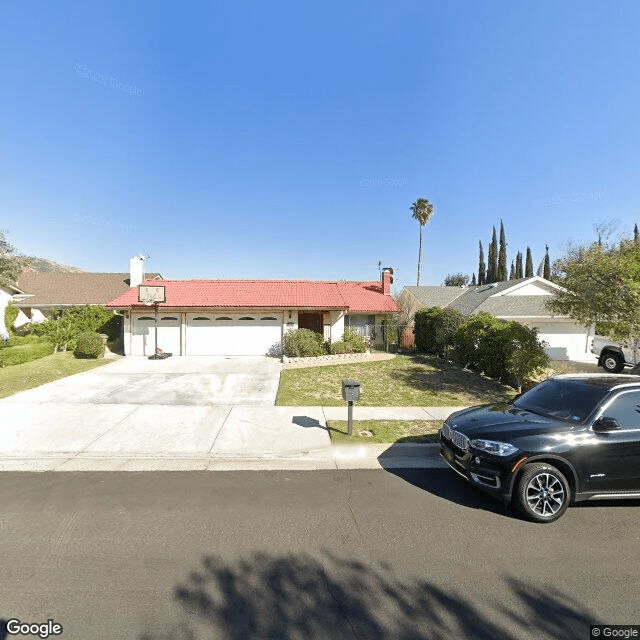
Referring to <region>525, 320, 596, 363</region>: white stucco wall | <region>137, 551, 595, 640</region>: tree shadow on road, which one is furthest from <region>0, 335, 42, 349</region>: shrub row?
<region>525, 320, 596, 363</region>: white stucco wall

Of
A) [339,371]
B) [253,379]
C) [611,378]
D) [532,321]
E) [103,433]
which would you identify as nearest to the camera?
[611,378]

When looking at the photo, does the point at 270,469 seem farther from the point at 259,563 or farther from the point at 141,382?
the point at 141,382

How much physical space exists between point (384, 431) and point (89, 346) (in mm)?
15464

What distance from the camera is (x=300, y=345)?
1614 cm

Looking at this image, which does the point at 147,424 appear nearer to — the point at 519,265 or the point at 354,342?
the point at 354,342

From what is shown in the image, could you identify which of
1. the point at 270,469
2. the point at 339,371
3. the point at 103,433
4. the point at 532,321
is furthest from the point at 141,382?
the point at 532,321

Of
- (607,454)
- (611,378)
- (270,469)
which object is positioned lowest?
(270,469)

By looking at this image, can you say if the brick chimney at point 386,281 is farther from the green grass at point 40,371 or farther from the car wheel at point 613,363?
the green grass at point 40,371

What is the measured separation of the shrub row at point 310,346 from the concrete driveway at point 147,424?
4531 mm

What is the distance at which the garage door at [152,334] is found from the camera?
1772cm

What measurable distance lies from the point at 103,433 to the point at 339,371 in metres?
8.33

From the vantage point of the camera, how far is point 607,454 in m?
4.11

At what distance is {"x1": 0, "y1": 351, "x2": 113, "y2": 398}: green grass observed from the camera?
10178mm

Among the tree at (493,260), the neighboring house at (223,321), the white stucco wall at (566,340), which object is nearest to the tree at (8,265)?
the neighboring house at (223,321)
